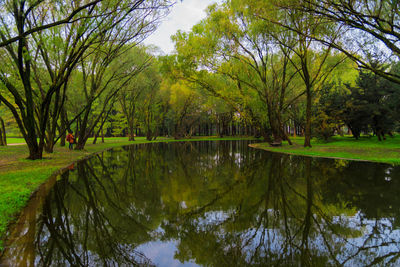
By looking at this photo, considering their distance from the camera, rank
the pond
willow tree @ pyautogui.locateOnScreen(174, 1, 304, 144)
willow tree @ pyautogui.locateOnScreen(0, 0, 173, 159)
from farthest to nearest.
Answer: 1. willow tree @ pyautogui.locateOnScreen(174, 1, 304, 144)
2. willow tree @ pyautogui.locateOnScreen(0, 0, 173, 159)
3. the pond

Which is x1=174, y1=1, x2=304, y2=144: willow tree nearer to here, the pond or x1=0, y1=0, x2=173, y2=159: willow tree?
x1=0, y1=0, x2=173, y2=159: willow tree

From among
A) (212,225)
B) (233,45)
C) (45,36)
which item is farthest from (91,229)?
(233,45)

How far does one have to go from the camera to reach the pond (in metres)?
3.69

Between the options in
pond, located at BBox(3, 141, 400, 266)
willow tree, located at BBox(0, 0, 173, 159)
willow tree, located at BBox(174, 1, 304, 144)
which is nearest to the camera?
pond, located at BBox(3, 141, 400, 266)

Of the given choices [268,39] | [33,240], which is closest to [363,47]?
[268,39]

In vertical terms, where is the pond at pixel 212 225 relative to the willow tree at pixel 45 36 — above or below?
below

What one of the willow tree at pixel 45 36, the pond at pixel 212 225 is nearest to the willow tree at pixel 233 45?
the willow tree at pixel 45 36

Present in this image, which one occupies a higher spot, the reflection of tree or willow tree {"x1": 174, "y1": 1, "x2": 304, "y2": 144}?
willow tree {"x1": 174, "y1": 1, "x2": 304, "y2": 144}

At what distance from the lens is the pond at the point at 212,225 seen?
3689 mm

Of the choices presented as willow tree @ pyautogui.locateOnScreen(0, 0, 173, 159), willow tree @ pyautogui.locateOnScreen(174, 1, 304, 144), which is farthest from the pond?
willow tree @ pyautogui.locateOnScreen(174, 1, 304, 144)

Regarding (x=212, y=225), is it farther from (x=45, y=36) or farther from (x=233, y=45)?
(x=233, y=45)

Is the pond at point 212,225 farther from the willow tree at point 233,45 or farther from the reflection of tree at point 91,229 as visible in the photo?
the willow tree at point 233,45

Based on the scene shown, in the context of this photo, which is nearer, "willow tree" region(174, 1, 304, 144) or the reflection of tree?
the reflection of tree

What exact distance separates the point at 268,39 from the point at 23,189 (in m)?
21.9
